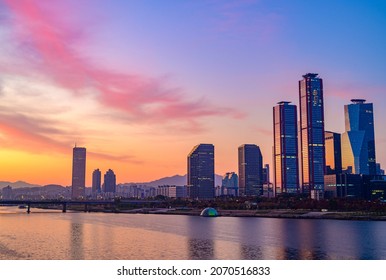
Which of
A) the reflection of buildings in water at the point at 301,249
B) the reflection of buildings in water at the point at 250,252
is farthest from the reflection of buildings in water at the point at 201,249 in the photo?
the reflection of buildings in water at the point at 301,249

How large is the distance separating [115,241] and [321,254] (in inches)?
1418

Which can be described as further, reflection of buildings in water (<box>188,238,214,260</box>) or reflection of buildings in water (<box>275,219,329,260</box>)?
reflection of buildings in water (<box>188,238,214,260</box>)

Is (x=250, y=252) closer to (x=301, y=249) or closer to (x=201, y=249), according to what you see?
(x=201, y=249)

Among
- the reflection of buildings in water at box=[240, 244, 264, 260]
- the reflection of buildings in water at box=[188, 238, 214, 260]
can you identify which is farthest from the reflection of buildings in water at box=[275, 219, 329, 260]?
the reflection of buildings in water at box=[188, 238, 214, 260]

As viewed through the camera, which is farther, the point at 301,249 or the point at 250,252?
the point at 301,249

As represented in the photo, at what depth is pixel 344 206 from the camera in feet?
643

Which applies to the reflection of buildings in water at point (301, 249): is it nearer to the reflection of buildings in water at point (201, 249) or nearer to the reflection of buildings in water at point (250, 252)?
the reflection of buildings in water at point (250, 252)

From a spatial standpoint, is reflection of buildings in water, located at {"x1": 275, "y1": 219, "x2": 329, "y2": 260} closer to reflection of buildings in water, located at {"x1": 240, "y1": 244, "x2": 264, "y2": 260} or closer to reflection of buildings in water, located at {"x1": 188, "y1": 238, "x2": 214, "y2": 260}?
reflection of buildings in water, located at {"x1": 240, "y1": 244, "x2": 264, "y2": 260}

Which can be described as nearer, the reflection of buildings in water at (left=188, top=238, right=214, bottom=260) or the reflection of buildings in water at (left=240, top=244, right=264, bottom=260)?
the reflection of buildings in water at (left=240, top=244, right=264, bottom=260)

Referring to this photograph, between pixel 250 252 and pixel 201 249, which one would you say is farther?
pixel 201 249

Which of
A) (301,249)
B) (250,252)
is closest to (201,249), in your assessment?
(250,252)
